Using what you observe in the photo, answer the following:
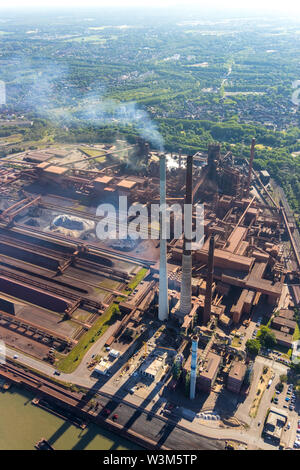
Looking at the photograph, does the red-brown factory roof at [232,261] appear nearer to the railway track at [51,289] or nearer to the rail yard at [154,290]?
the rail yard at [154,290]

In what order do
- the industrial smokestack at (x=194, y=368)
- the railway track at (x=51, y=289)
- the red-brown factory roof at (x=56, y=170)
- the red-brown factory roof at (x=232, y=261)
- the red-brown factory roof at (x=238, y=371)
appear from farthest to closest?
the red-brown factory roof at (x=56, y=170) → the red-brown factory roof at (x=232, y=261) → the railway track at (x=51, y=289) → the red-brown factory roof at (x=238, y=371) → the industrial smokestack at (x=194, y=368)

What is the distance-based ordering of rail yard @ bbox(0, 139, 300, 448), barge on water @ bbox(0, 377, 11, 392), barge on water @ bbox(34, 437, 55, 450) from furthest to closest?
barge on water @ bbox(0, 377, 11, 392)
rail yard @ bbox(0, 139, 300, 448)
barge on water @ bbox(34, 437, 55, 450)

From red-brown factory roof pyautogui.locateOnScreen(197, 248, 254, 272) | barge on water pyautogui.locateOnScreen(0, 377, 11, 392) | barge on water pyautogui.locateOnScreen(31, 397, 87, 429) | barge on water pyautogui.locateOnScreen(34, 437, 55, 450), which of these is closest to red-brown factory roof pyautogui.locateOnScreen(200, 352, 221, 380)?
barge on water pyautogui.locateOnScreen(31, 397, 87, 429)

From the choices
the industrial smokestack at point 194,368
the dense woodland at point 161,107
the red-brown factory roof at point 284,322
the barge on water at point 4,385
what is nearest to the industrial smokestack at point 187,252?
the industrial smokestack at point 194,368

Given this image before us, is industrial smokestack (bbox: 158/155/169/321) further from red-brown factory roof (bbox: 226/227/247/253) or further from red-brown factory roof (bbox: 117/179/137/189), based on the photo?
red-brown factory roof (bbox: 117/179/137/189)

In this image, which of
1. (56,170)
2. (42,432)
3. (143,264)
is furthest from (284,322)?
(56,170)

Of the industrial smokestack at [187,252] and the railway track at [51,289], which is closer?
the industrial smokestack at [187,252]
